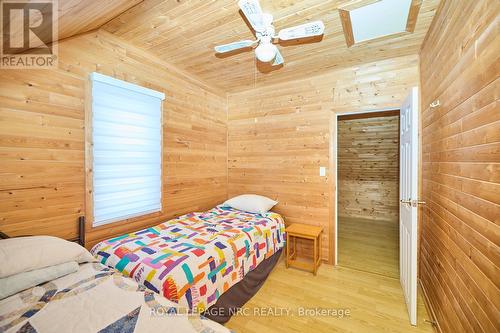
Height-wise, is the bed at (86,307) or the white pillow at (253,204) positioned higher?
the white pillow at (253,204)

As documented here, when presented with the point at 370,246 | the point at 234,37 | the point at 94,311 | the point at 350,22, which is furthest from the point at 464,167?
the point at 370,246

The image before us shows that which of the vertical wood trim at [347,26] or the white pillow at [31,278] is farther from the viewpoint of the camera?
the vertical wood trim at [347,26]

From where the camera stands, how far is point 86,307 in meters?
1.11

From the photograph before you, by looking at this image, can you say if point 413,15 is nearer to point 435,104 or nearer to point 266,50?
point 435,104

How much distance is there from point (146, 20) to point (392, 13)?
81.5 inches

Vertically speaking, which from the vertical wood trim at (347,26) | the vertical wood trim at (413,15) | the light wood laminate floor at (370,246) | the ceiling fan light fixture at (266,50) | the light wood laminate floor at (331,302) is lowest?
the light wood laminate floor at (331,302)

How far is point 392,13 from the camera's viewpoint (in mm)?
1779

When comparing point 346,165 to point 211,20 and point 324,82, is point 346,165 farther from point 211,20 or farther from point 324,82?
point 211,20

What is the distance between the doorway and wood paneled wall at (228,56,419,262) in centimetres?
91

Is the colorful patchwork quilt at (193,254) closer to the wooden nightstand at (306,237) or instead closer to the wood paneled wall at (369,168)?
the wooden nightstand at (306,237)

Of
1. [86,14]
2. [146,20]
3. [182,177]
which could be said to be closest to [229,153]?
[182,177]

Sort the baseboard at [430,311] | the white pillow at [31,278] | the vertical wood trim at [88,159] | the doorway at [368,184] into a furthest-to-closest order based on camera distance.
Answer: the doorway at [368,184]
the vertical wood trim at [88,159]
the baseboard at [430,311]
the white pillow at [31,278]

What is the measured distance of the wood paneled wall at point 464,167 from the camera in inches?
41.4

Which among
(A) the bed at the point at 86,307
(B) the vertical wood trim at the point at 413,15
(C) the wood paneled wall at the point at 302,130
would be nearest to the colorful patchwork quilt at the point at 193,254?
(A) the bed at the point at 86,307
